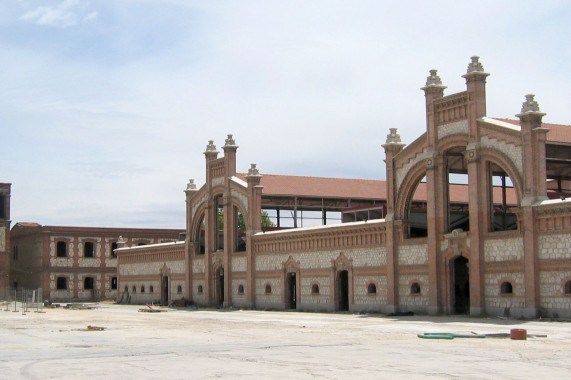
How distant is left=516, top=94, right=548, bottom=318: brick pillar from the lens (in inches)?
1359

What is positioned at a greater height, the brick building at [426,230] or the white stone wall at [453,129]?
the white stone wall at [453,129]

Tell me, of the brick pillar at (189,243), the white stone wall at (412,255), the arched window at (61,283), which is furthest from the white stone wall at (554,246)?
the arched window at (61,283)

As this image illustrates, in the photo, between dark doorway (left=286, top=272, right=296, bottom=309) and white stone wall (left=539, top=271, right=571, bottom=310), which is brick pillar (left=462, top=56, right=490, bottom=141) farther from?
dark doorway (left=286, top=272, right=296, bottom=309)

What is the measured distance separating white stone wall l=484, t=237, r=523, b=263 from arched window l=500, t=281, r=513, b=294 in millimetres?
1080

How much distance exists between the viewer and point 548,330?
28562mm

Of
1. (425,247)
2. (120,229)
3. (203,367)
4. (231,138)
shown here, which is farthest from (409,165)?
(120,229)

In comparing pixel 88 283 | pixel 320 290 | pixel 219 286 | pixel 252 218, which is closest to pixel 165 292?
pixel 219 286

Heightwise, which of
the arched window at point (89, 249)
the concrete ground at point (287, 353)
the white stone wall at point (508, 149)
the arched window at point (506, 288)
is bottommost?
the concrete ground at point (287, 353)

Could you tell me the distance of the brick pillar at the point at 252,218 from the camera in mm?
53094

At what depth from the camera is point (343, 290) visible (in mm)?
46750

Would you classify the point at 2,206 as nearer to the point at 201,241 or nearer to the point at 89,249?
the point at 89,249

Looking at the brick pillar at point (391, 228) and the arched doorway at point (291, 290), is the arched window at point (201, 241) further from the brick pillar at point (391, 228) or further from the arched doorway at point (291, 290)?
the brick pillar at point (391, 228)

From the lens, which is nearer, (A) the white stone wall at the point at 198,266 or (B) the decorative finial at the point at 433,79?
(B) the decorative finial at the point at 433,79

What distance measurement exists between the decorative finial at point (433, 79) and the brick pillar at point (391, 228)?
12.4 ft
